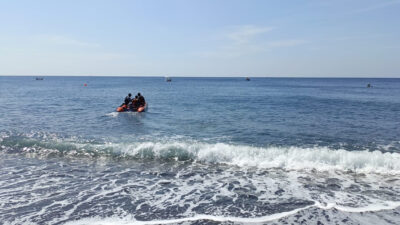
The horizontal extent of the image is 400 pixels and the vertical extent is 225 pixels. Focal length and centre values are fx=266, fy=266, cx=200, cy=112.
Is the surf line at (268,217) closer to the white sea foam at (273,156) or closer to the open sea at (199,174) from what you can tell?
the open sea at (199,174)

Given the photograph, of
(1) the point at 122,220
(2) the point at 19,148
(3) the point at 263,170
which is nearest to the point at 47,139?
(2) the point at 19,148

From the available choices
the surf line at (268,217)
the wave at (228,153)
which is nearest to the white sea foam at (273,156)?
the wave at (228,153)

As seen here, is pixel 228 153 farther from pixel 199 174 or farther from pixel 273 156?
pixel 199 174

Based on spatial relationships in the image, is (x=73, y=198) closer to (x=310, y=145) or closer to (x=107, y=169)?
(x=107, y=169)

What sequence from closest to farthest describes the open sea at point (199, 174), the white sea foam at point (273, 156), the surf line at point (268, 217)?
the surf line at point (268, 217), the open sea at point (199, 174), the white sea foam at point (273, 156)

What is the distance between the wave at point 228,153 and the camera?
11.8 metres

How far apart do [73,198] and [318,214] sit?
728 centimetres

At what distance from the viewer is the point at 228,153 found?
1312 centimetres

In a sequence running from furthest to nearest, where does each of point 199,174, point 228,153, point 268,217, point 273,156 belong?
point 228,153
point 273,156
point 199,174
point 268,217

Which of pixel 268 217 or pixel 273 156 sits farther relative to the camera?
pixel 273 156

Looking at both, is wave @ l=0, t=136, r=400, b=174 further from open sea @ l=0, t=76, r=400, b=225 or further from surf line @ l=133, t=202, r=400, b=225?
surf line @ l=133, t=202, r=400, b=225

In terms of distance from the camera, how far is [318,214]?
733 centimetres

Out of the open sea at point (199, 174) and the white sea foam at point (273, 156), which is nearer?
the open sea at point (199, 174)

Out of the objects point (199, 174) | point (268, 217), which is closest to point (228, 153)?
point (199, 174)
